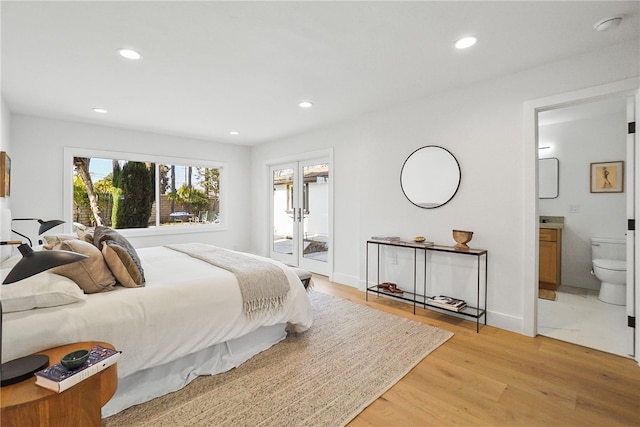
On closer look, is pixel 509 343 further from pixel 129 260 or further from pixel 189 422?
pixel 129 260

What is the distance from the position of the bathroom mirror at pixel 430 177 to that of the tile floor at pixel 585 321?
5.28ft

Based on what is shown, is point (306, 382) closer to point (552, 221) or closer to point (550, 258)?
point (550, 258)

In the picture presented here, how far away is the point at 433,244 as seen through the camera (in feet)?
11.1

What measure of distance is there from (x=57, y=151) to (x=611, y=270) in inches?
284

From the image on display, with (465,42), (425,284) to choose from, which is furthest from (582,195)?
(465,42)

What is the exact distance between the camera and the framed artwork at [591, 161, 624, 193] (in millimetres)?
3969

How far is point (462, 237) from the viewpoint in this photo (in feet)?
10.0

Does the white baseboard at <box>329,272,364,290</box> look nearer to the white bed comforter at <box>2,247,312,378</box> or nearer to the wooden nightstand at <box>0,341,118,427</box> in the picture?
the white bed comforter at <box>2,247,312,378</box>

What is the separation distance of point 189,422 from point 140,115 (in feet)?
12.7

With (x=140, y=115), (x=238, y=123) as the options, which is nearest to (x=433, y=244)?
(x=238, y=123)

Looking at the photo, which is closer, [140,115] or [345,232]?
[140,115]

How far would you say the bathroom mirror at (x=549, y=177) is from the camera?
448cm

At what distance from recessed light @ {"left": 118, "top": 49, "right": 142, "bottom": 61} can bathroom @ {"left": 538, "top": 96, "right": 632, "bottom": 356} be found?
15.3 ft

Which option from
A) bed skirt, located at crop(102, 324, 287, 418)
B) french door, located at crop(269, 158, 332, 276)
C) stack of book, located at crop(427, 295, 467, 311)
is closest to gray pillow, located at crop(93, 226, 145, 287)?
bed skirt, located at crop(102, 324, 287, 418)
